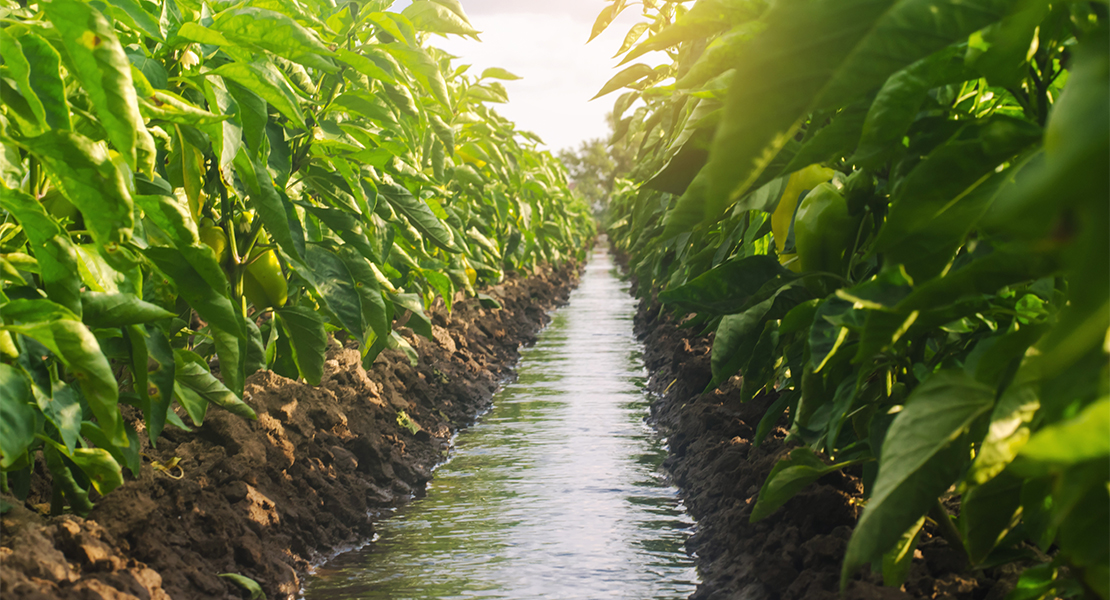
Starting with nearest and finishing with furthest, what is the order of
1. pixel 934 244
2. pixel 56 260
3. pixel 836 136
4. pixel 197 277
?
pixel 934 244, pixel 836 136, pixel 56 260, pixel 197 277

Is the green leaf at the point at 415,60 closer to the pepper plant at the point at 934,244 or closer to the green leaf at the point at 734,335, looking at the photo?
the pepper plant at the point at 934,244

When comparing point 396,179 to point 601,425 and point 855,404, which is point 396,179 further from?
point 601,425

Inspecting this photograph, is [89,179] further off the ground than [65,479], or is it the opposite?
[89,179]

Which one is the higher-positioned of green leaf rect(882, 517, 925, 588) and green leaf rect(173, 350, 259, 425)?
green leaf rect(173, 350, 259, 425)

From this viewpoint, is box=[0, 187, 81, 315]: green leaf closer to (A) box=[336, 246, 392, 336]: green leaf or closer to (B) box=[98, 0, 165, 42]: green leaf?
(B) box=[98, 0, 165, 42]: green leaf

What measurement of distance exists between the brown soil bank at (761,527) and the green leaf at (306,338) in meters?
1.30

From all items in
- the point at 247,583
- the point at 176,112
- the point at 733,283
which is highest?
the point at 176,112

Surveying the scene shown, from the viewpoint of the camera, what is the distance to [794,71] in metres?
0.65

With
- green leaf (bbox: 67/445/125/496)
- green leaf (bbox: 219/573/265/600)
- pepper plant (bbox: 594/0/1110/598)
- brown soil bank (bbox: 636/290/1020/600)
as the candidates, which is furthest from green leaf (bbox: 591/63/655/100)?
green leaf (bbox: 219/573/265/600)

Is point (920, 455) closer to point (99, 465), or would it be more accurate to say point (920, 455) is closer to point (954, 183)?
point (954, 183)

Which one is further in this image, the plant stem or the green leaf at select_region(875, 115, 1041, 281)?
the plant stem

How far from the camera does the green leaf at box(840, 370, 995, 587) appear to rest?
80cm

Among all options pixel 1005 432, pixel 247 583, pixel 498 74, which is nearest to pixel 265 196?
pixel 247 583

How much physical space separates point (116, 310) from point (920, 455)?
1128 millimetres
